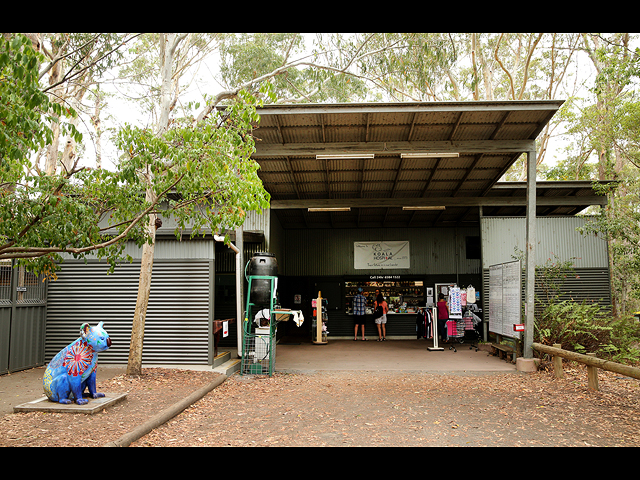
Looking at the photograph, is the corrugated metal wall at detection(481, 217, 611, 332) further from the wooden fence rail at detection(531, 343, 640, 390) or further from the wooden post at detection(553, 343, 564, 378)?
the wooden post at detection(553, 343, 564, 378)

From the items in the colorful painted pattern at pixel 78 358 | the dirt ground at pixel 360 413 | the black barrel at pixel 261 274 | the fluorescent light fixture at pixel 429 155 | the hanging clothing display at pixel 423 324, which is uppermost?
the fluorescent light fixture at pixel 429 155

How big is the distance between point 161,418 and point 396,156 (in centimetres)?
867

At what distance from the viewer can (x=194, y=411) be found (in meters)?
A: 6.88

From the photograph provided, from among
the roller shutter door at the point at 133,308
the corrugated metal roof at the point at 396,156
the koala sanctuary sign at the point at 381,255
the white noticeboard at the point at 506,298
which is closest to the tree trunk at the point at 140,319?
the roller shutter door at the point at 133,308

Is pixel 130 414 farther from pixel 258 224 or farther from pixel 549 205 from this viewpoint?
pixel 549 205

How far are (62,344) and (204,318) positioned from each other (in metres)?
3.14

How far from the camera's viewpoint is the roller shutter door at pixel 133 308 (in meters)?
9.87

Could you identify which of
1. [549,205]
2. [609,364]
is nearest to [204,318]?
[609,364]

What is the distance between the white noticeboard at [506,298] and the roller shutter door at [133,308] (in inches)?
268

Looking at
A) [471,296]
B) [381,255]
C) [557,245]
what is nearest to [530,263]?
[557,245]

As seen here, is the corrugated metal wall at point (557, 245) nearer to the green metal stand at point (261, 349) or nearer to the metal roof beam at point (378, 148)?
the metal roof beam at point (378, 148)

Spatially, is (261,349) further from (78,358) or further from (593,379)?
(593,379)

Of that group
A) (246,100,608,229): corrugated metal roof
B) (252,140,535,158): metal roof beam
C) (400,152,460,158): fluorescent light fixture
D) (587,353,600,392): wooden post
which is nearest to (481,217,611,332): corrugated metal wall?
(246,100,608,229): corrugated metal roof

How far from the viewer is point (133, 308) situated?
33.0ft
